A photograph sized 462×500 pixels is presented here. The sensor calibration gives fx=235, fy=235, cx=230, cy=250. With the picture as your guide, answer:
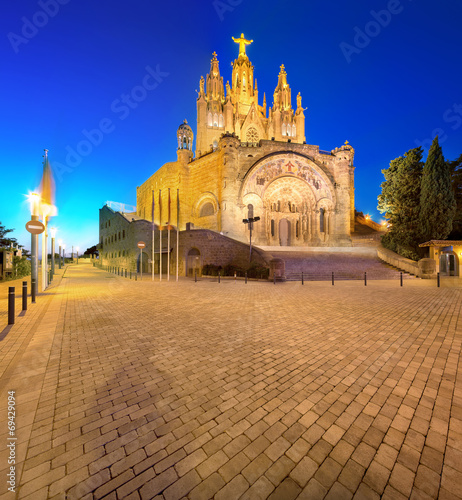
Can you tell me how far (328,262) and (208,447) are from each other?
2031 cm

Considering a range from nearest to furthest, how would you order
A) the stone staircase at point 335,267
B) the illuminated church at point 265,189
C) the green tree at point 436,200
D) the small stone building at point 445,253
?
1. the stone staircase at point 335,267
2. the small stone building at point 445,253
3. the green tree at point 436,200
4. the illuminated church at point 265,189

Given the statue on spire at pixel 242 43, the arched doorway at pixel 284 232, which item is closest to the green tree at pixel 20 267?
the arched doorway at pixel 284 232

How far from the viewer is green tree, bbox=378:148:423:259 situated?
76.5 feet

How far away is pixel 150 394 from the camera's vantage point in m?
2.95

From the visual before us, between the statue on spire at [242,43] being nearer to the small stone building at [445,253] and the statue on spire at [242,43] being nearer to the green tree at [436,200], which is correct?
the green tree at [436,200]

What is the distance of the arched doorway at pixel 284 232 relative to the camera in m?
33.6

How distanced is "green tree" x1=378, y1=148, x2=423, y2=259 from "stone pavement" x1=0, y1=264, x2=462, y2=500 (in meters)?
22.0

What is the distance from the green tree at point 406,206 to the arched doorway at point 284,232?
1173cm

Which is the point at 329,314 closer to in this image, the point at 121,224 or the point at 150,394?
the point at 150,394

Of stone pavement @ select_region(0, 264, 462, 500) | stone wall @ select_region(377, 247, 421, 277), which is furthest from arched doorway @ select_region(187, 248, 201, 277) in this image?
stone wall @ select_region(377, 247, 421, 277)

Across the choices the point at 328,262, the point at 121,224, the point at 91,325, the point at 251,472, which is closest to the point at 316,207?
the point at 328,262

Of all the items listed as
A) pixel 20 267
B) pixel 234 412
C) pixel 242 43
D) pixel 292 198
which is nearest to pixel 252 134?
pixel 292 198

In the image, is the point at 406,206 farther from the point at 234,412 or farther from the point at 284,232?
the point at 234,412

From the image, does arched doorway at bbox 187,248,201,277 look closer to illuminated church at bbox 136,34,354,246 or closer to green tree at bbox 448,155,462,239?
illuminated church at bbox 136,34,354,246
